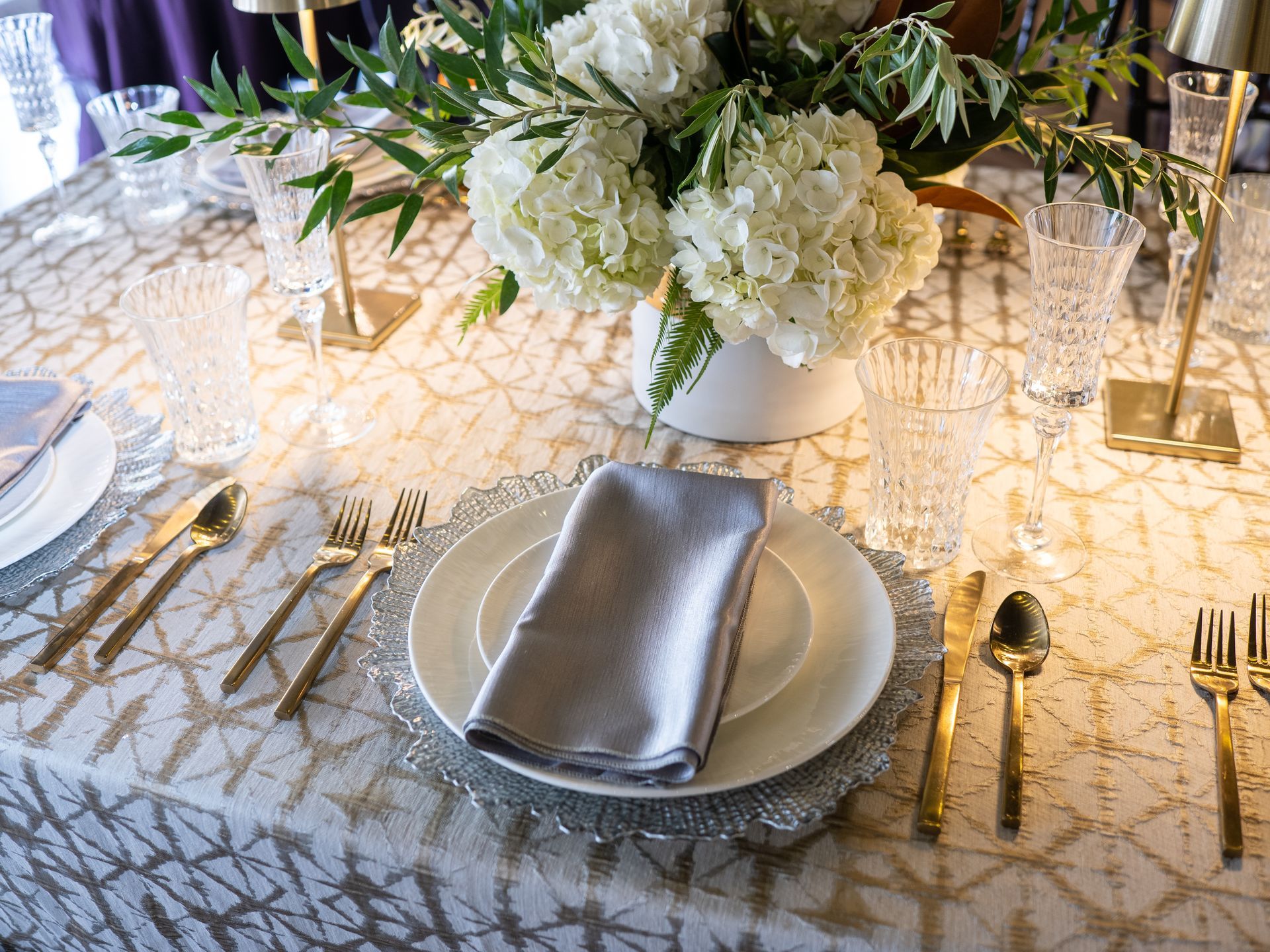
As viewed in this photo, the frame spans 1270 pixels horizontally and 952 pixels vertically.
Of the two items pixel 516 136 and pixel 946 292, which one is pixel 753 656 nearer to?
pixel 516 136

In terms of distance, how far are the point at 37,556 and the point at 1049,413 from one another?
0.83m

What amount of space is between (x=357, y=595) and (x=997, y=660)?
0.49m

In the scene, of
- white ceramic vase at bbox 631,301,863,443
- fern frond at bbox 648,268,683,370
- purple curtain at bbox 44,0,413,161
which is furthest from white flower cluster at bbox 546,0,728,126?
purple curtain at bbox 44,0,413,161

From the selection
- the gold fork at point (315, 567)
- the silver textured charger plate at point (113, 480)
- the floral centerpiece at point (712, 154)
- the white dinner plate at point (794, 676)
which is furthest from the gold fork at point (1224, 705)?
the silver textured charger plate at point (113, 480)

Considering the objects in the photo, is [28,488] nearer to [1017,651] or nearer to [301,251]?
[301,251]

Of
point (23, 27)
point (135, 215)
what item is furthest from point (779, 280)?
point (23, 27)

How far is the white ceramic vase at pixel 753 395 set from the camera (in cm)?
99

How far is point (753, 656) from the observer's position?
27.7 inches

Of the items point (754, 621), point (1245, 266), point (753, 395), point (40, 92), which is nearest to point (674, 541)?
point (754, 621)

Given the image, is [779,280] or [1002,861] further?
[779,280]

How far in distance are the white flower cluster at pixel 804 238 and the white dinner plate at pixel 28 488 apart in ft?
1.89

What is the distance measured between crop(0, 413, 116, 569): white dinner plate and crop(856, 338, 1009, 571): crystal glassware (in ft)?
2.15

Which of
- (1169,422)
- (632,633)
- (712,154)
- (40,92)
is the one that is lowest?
(1169,422)

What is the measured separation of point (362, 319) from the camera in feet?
4.01
